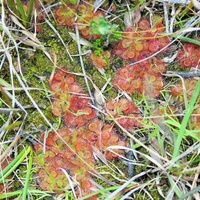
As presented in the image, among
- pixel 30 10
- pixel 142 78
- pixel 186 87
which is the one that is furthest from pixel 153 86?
pixel 30 10

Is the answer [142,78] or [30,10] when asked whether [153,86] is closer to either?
[142,78]

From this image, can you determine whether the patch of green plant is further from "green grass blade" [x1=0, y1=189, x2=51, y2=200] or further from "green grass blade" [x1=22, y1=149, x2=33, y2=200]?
"green grass blade" [x1=0, y1=189, x2=51, y2=200]

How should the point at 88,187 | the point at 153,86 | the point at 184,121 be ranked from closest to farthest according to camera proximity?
1. the point at 184,121
2. the point at 88,187
3. the point at 153,86

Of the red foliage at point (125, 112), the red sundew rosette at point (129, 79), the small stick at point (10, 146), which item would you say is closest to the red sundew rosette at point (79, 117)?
the red foliage at point (125, 112)

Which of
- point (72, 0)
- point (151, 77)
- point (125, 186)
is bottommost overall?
point (125, 186)

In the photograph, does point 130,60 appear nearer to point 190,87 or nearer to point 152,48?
point 152,48

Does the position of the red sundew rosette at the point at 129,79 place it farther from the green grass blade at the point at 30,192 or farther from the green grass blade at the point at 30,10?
the green grass blade at the point at 30,192

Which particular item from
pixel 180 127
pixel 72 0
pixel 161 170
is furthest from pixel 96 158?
pixel 72 0
